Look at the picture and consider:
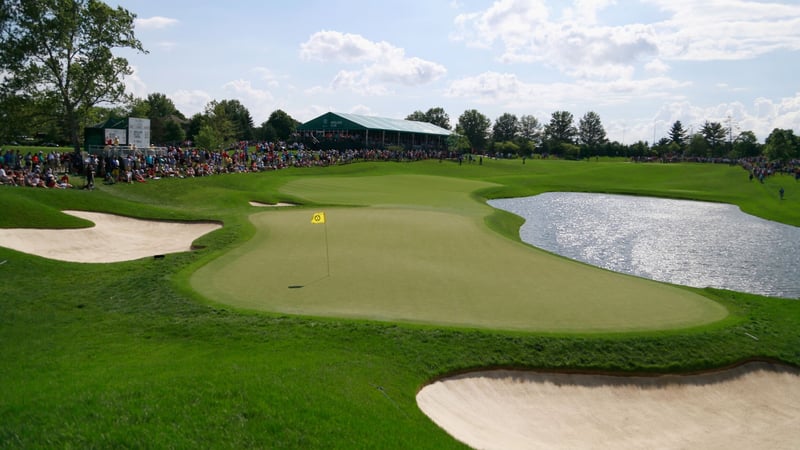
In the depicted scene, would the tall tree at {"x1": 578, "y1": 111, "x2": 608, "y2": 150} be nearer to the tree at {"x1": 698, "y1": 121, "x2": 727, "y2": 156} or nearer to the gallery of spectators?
the tree at {"x1": 698, "y1": 121, "x2": 727, "y2": 156}

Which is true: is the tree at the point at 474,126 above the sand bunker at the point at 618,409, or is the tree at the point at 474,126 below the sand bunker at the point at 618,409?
above

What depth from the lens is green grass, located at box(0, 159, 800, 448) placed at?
8.24 metres

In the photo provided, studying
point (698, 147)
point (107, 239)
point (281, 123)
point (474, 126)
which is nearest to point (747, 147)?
point (698, 147)

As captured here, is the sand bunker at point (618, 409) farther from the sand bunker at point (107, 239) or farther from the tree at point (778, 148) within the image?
the tree at point (778, 148)

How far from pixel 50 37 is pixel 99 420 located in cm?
4131

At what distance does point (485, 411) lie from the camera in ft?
36.0

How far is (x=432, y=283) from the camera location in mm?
17672

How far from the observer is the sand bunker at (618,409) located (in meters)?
10.3

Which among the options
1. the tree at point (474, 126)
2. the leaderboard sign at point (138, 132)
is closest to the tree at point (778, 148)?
the tree at point (474, 126)

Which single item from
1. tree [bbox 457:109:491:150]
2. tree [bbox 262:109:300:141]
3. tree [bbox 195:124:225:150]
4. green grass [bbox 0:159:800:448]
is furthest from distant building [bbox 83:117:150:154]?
tree [bbox 457:109:491:150]

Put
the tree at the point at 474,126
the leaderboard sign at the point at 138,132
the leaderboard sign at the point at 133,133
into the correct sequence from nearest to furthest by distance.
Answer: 1. the leaderboard sign at the point at 133,133
2. the leaderboard sign at the point at 138,132
3. the tree at the point at 474,126

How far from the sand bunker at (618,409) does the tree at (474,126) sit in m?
154

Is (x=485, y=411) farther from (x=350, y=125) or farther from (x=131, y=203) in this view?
(x=350, y=125)

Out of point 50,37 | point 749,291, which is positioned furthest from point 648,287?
point 50,37
